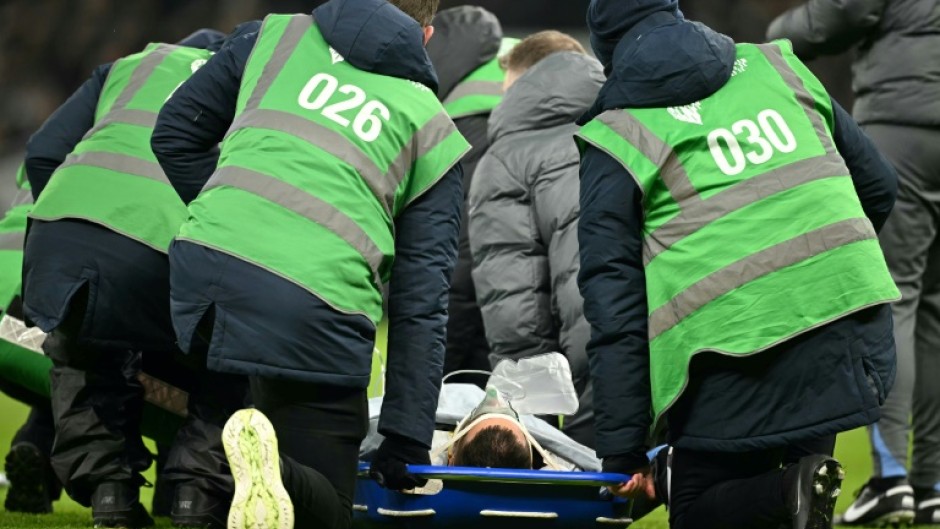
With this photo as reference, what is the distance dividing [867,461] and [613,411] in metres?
4.62

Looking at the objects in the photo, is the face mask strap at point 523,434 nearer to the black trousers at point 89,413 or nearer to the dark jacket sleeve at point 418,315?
the dark jacket sleeve at point 418,315

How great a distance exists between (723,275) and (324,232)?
941mm

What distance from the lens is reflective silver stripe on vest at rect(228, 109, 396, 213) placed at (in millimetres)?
3689

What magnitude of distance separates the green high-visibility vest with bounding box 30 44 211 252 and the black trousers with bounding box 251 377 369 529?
3.46ft

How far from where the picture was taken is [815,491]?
3387 millimetres

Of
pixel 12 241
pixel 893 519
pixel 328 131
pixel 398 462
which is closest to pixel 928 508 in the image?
pixel 893 519

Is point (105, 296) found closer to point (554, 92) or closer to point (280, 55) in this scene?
point (280, 55)

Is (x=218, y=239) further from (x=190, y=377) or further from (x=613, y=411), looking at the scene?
(x=190, y=377)

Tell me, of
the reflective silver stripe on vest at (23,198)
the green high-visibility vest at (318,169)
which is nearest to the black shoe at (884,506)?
the green high-visibility vest at (318,169)

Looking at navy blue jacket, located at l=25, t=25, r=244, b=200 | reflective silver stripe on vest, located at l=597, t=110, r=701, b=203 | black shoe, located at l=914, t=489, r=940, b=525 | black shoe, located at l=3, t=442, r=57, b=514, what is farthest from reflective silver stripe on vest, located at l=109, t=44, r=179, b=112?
black shoe, located at l=914, t=489, r=940, b=525

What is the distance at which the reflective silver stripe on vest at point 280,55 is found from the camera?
12.4ft

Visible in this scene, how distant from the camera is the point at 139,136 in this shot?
4.67 metres

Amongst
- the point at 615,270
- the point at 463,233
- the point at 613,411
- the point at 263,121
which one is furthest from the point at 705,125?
the point at 463,233

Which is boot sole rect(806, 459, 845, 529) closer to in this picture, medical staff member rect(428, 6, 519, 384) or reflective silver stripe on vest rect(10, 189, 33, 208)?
medical staff member rect(428, 6, 519, 384)
